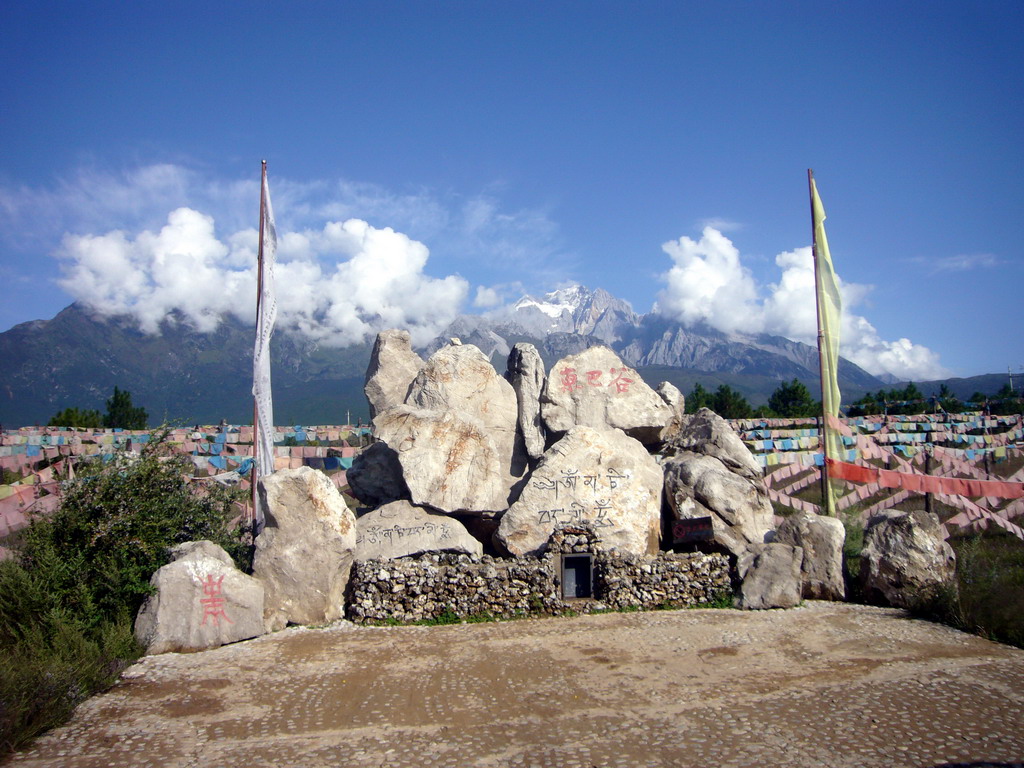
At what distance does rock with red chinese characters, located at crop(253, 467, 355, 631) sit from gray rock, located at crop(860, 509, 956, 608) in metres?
10.8

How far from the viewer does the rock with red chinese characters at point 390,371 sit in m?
19.6

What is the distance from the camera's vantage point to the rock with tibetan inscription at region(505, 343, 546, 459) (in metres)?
18.4

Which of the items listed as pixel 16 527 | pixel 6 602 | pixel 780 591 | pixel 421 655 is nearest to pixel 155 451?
pixel 6 602

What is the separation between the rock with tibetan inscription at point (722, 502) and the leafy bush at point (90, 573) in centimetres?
995

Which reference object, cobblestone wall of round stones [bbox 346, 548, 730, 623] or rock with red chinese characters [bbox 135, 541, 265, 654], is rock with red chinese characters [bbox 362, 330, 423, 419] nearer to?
cobblestone wall of round stones [bbox 346, 548, 730, 623]

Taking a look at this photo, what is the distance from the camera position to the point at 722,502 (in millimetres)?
15594

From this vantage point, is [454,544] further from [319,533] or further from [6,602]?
[6,602]

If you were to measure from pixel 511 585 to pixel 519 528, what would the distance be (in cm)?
167

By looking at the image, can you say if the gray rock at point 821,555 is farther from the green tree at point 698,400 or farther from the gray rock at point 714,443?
the green tree at point 698,400

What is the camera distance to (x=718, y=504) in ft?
51.1

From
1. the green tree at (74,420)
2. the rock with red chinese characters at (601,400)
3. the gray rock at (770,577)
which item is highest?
the green tree at (74,420)

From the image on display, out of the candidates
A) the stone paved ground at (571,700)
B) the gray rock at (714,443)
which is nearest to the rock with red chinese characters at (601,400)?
the gray rock at (714,443)

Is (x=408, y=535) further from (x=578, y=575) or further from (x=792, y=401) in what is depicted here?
(x=792, y=401)

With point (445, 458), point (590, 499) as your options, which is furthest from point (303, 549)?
point (590, 499)
